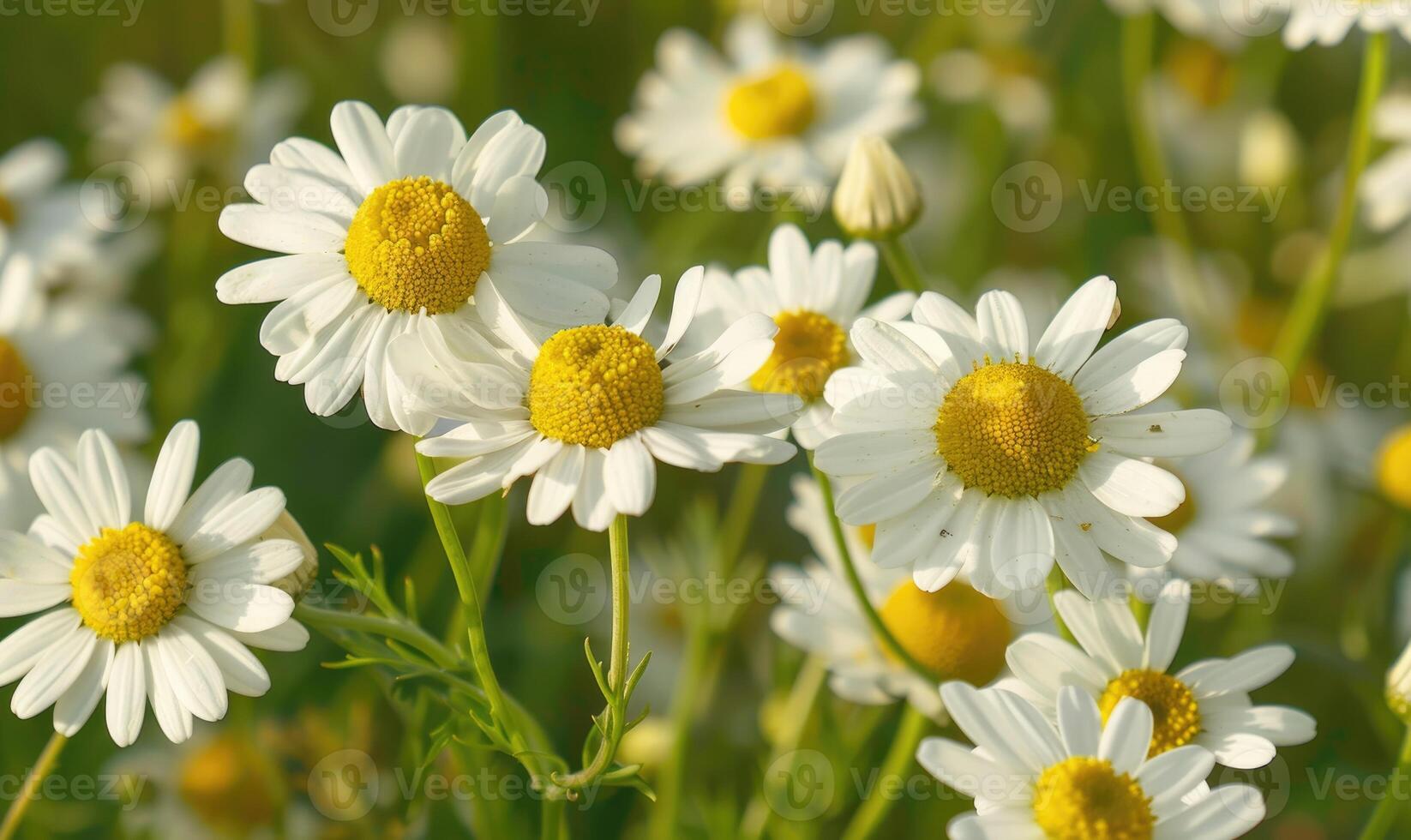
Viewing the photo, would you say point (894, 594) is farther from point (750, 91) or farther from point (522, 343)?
point (750, 91)

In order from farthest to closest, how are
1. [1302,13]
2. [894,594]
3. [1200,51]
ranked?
[1200,51] → [1302,13] → [894,594]

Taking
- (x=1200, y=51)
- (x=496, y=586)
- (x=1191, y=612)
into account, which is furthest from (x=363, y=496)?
(x=1200, y=51)

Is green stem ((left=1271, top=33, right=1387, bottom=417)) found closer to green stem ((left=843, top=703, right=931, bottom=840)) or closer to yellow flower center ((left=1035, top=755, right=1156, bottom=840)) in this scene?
green stem ((left=843, top=703, right=931, bottom=840))

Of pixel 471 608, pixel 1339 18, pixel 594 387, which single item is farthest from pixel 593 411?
pixel 1339 18

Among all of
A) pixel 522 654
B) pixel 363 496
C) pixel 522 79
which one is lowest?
pixel 522 654

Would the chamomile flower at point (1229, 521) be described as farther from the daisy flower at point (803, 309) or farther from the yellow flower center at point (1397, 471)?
the daisy flower at point (803, 309)

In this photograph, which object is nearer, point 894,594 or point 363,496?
point 894,594

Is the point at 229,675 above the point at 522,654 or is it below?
above
